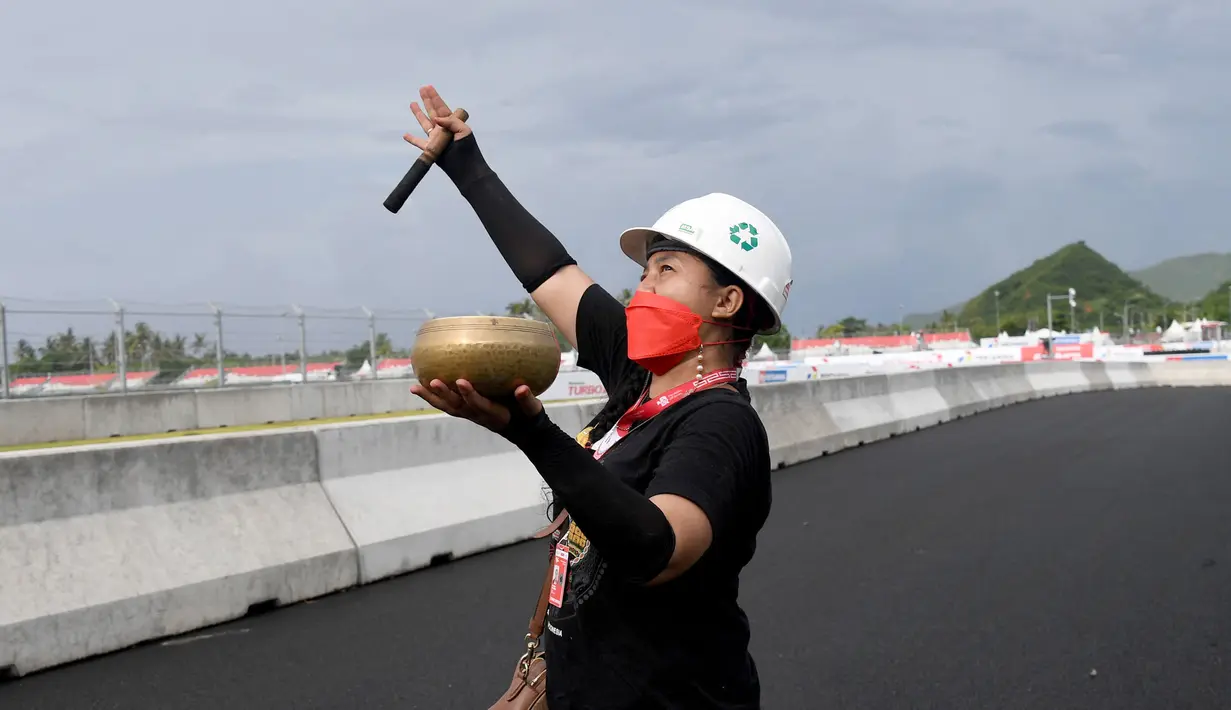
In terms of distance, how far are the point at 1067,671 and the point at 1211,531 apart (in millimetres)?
4314

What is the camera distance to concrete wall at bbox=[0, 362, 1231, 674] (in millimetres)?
5125

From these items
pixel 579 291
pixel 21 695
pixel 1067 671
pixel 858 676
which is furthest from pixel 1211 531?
pixel 21 695

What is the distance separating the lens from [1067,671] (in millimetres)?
5000

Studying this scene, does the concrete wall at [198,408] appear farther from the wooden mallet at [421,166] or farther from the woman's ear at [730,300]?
the woman's ear at [730,300]

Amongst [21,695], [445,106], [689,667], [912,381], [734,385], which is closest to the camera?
[689,667]

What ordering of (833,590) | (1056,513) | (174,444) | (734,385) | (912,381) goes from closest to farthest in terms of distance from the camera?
(734,385)
(174,444)
(833,590)
(1056,513)
(912,381)

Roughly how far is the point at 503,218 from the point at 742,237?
79cm

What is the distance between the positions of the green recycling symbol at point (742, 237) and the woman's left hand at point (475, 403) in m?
0.86

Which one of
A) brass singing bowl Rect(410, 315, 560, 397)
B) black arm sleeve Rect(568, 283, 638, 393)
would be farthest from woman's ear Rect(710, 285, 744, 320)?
brass singing bowl Rect(410, 315, 560, 397)

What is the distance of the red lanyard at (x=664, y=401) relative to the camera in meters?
2.26

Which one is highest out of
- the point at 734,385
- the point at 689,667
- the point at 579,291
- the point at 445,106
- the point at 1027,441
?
the point at 445,106

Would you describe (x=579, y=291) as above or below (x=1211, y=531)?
above

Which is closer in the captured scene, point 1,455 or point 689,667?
point 689,667

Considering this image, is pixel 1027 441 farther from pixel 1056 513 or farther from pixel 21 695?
pixel 21 695
